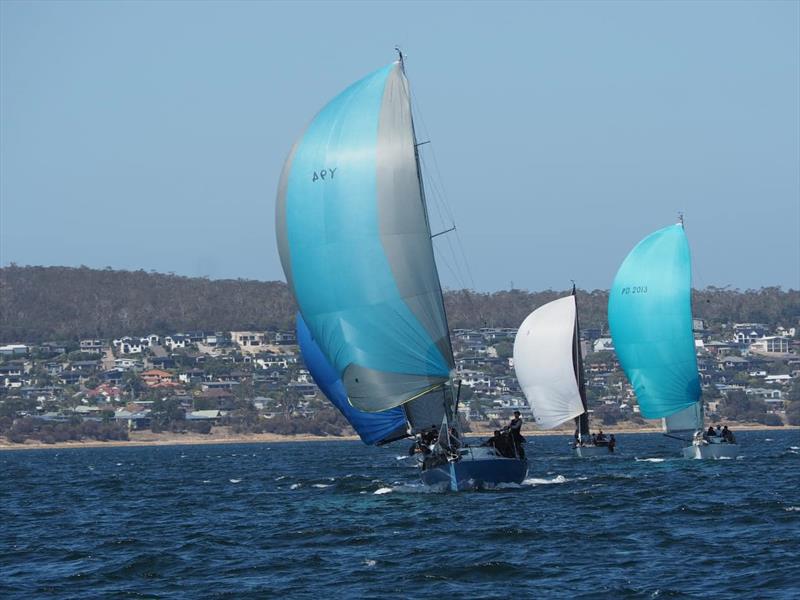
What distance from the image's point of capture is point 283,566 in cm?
2953

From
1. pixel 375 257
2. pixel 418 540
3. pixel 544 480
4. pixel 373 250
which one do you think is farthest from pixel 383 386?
pixel 544 480

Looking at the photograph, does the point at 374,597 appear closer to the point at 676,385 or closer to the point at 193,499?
the point at 193,499

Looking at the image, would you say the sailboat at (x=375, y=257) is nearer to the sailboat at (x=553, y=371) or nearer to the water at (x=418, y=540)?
the water at (x=418, y=540)

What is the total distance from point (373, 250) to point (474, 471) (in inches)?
265

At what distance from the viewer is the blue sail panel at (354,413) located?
57.4 m

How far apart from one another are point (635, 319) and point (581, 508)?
92.5ft

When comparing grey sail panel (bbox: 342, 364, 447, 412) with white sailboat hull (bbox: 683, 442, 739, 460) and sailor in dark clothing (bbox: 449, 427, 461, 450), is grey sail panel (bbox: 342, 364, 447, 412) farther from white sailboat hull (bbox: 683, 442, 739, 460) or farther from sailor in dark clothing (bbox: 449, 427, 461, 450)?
white sailboat hull (bbox: 683, 442, 739, 460)

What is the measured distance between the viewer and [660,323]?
214 ft

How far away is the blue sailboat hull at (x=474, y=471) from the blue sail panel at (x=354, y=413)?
38.9 ft

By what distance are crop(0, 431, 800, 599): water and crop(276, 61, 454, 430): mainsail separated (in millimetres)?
3746

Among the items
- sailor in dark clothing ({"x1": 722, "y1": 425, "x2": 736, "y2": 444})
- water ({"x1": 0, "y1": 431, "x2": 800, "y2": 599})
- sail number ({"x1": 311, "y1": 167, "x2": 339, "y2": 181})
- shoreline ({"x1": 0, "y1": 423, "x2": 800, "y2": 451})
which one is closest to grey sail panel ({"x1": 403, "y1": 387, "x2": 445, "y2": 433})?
water ({"x1": 0, "y1": 431, "x2": 800, "y2": 599})

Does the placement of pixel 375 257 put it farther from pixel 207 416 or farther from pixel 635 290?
pixel 207 416

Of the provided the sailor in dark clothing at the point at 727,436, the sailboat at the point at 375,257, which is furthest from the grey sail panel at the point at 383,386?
the sailor in dark clothing at the point at 727,436

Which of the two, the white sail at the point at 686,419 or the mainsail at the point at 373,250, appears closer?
the mainsail at the point at 373,250
